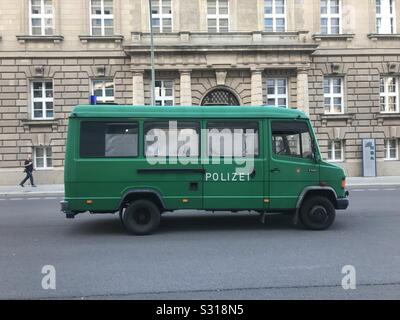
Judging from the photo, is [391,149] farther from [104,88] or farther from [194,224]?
[194,224]

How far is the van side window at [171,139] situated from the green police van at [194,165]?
0.02 metres

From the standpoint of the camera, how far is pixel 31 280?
230 inches

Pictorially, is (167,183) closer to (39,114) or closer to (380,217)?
(380,217)

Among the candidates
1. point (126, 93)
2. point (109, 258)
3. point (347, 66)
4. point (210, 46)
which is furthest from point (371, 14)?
point (109, 258)

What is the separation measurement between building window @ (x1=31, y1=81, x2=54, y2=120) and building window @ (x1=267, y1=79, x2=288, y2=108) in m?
12.5

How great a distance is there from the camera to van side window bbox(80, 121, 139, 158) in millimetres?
8977

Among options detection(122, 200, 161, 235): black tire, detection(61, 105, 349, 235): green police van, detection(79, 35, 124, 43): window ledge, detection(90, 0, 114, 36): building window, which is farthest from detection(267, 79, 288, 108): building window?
detection(122, 200, 161, 235): black tire

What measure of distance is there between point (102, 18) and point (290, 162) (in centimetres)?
1903

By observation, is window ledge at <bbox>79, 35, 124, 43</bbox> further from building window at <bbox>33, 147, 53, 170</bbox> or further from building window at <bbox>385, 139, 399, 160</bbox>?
building window at <bbox>385, 139, 399, 160</bbox>

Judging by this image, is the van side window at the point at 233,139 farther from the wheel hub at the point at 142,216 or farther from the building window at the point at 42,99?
the building window at the point at 42,99

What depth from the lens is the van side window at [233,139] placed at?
9.27 meters

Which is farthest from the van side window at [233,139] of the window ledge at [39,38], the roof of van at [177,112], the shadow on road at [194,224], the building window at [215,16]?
the window ledge at [39,38]

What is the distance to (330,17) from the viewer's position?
2562 centimetres

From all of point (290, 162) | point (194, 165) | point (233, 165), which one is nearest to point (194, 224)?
point (194, 165)
